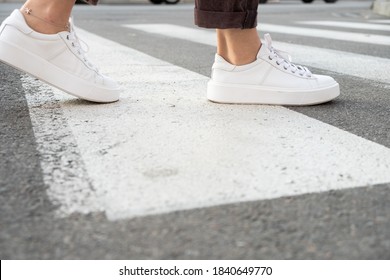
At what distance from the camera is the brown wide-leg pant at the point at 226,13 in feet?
4.85

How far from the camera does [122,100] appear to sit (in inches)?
63.8

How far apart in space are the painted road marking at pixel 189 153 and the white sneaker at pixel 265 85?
0.14 ft

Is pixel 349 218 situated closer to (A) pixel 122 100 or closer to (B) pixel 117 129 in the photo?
(B) pixel 117 129

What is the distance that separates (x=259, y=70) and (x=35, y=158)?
781 mm

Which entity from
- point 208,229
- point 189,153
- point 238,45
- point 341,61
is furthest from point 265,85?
point 341,61

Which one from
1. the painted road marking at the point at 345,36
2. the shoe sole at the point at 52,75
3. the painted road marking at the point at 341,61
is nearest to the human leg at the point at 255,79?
the shoe sole at the point at 52,75

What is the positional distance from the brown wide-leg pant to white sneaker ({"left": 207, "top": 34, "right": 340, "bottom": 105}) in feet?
0.44

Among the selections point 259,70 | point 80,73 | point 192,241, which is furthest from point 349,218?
point 80,73

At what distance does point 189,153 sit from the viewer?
110cm

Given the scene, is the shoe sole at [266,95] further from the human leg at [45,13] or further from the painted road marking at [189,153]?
the human leg at [45,13]

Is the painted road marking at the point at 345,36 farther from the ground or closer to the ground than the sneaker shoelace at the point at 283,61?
closer to the ground

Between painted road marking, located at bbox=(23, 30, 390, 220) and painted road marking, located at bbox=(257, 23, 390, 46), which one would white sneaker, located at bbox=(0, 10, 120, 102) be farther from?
painted road marking, located at bbox=(257, 23, 390, 46)

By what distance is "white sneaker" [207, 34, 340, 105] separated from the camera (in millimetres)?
1582

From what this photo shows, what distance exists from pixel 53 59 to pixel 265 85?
2.03ft
